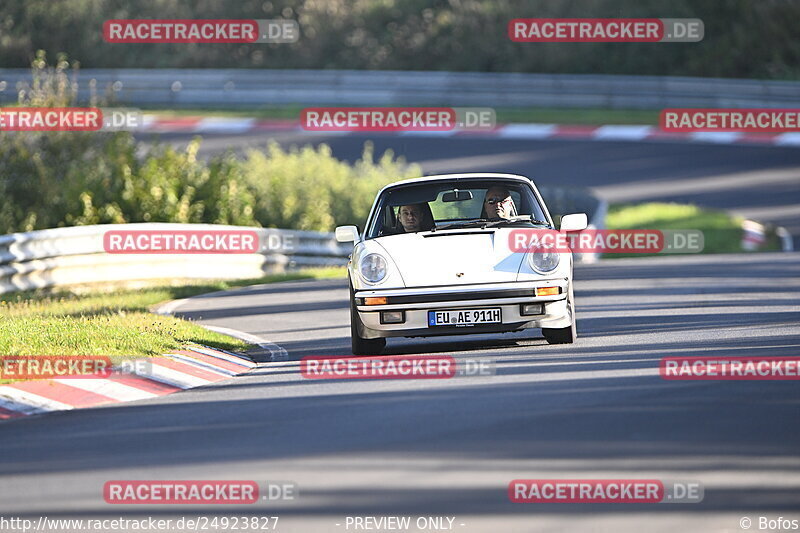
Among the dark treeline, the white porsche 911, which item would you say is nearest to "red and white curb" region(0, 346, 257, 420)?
the white porsche 911

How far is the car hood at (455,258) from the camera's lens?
1169 centimetres

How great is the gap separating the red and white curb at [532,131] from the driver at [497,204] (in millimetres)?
25061

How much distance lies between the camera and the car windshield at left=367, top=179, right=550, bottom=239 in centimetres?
1256

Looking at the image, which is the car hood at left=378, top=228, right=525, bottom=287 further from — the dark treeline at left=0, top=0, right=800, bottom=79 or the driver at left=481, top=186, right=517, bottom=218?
the dark treeline at left=0, top=0, right=800, bottom=79

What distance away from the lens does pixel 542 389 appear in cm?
983

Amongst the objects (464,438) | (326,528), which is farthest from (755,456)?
(326,528)

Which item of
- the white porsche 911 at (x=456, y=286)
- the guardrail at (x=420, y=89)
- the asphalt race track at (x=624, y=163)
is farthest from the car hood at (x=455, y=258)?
the guardrail at (x=420, y=89)

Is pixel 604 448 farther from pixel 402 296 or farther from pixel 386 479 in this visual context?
pixel 402 296

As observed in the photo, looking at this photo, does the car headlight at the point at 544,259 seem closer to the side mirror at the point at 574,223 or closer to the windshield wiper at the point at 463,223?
the side mirror at the point at 574,223

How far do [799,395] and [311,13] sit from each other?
4197 centimetres

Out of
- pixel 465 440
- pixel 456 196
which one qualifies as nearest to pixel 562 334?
pixel 456 196

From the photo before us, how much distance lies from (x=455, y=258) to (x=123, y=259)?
10063 mm

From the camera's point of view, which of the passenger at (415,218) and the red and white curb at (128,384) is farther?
the passenger at (415,218)

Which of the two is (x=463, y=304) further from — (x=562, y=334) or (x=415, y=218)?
(x=415, y=218)
